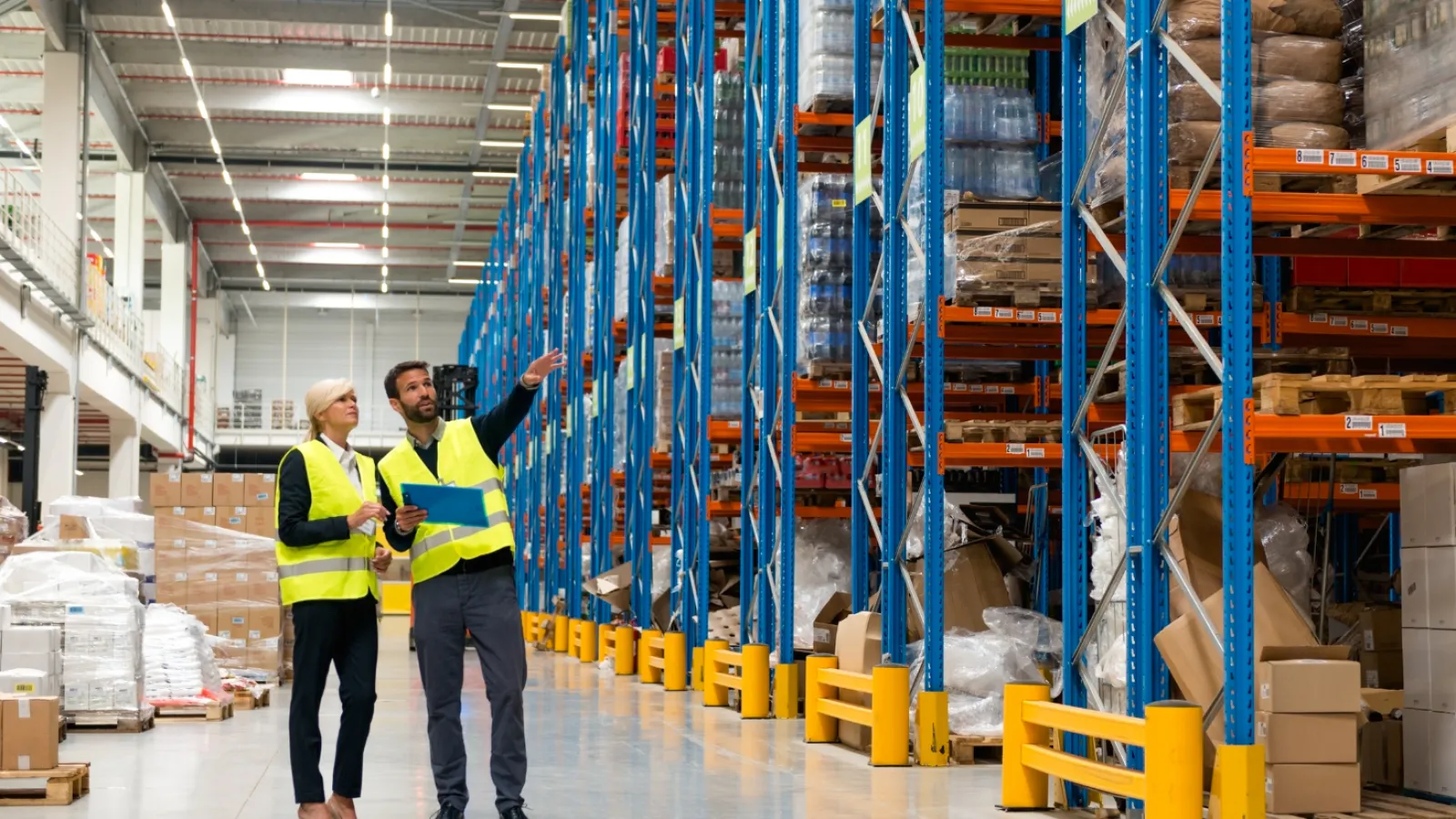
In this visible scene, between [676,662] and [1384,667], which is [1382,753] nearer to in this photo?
[1384,667]

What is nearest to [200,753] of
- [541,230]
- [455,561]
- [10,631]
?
[10,631]

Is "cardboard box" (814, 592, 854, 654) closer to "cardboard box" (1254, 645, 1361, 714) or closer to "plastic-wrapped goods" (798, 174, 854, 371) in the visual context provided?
"plastic-wrapped goods" (798, 174, 854, 371)

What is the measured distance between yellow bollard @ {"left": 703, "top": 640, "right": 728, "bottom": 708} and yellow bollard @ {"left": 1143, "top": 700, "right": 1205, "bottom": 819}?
5.88 meters

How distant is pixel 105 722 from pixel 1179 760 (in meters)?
6.73

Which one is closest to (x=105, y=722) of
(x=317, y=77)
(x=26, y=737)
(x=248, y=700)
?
(x=248, y=700)

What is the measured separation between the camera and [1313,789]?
5207 mm

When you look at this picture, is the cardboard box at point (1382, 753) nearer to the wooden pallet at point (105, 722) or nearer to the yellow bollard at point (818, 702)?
the yellow bollard at point (818, 702)

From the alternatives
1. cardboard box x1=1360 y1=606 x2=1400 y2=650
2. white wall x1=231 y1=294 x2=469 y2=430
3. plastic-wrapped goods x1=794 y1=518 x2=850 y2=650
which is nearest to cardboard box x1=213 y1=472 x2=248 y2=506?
plastic-wrapped goods x1=794 y1=518 x2=850 y2=650

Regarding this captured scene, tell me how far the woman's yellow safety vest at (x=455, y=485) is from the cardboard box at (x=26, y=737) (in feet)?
5.99

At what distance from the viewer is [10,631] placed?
8195 mm

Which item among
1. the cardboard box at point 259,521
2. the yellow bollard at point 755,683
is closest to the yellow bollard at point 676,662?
the yellow bollard at point 755,683

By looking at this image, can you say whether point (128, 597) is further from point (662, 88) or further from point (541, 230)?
point (541, 230)

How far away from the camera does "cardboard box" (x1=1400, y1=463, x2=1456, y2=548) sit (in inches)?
216

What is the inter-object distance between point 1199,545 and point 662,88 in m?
8.68
